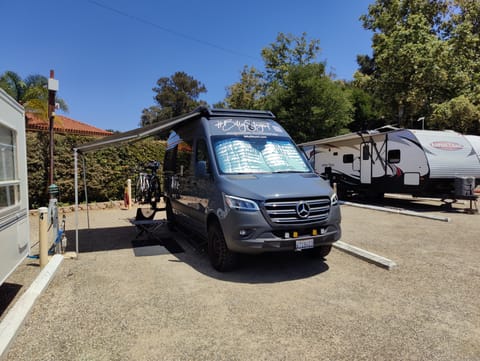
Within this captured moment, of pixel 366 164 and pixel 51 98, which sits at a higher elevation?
pixel 51 98

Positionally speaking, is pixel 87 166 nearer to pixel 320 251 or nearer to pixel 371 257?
pixel 320 251

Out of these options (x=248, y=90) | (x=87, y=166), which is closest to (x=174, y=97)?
(x=248, y=90)

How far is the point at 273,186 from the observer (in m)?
4.67

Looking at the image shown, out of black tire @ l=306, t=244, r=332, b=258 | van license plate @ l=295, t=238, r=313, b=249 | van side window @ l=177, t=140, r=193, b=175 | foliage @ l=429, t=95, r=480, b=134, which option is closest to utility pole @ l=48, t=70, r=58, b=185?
van side window @ l=177, t=140, r=193, b=175

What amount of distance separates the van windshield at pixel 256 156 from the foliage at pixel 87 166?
6962mm

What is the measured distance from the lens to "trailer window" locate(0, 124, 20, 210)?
380cm

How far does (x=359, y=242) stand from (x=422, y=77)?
16.1m

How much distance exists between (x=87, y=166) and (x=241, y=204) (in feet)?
33.0

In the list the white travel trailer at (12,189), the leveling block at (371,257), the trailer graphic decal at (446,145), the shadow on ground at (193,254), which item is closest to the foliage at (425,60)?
the trailer graphic decal at (446,145)

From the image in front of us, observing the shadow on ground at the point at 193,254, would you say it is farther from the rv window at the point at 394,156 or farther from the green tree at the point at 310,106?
the green tree at the point at 310,106

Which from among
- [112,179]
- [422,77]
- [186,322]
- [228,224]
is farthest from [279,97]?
[186,322]

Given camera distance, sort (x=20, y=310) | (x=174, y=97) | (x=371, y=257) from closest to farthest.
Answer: (x=20, y=310) < (x=371, y=257) < (x=174, y=97)

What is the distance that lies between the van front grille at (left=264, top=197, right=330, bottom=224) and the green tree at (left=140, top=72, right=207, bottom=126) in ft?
152

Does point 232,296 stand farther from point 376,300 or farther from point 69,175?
point 69,175
